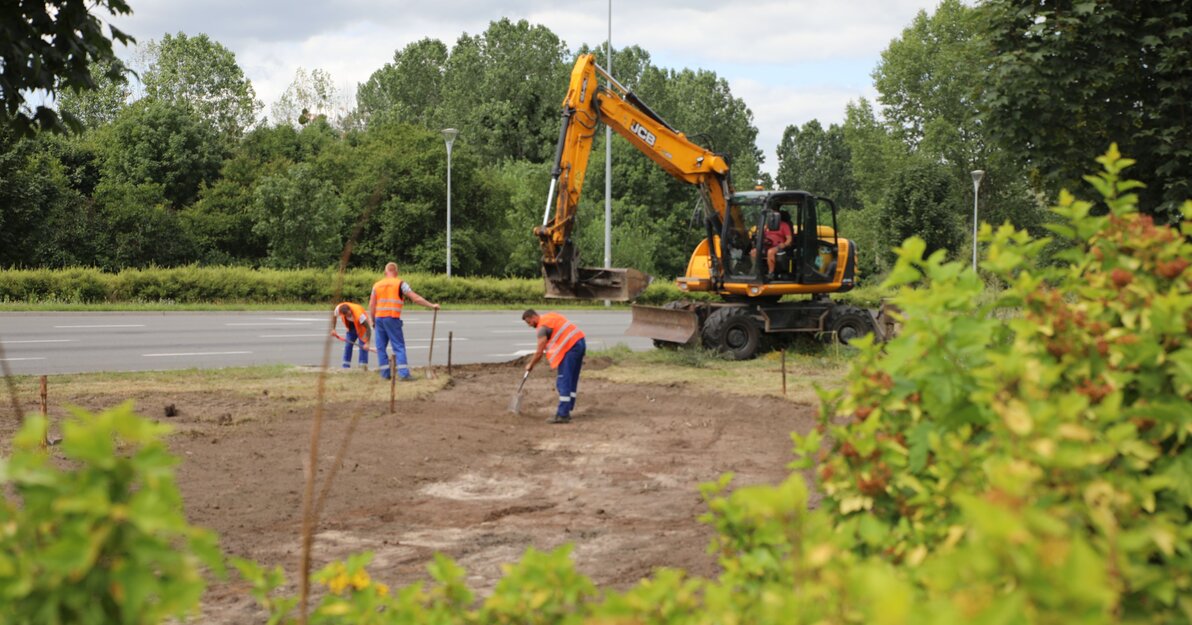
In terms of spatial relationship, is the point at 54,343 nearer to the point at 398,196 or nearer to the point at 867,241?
the point at 398,196

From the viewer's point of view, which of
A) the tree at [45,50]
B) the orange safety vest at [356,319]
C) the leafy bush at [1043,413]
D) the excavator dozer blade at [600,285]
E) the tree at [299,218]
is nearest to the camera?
the leafy bush at [1043,413]

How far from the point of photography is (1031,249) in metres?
3.33

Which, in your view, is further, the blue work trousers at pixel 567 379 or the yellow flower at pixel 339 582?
the blue work trousers at pixel 567 379

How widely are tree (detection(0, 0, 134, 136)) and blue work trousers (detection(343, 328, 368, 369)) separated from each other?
8787 millimetres

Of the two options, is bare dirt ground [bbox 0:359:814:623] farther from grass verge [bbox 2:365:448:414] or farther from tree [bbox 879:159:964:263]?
tree [bbox 879:159:964:263]

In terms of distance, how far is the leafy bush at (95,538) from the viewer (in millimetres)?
1934

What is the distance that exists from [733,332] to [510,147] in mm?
54224

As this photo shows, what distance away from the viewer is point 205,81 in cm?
6769

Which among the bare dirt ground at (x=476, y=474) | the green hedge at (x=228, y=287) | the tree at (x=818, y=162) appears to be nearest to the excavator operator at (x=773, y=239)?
the bare dirt ground at (x=476, y=474)

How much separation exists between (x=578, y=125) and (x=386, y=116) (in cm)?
6010

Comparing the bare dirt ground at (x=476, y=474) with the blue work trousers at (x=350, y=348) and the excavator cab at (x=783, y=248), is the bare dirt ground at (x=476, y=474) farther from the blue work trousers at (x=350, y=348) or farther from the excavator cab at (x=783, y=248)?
the excavator cab at (x=783, y=248)

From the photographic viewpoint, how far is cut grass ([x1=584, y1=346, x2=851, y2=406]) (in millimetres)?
14596

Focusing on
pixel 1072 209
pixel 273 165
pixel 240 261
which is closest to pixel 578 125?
pixel 1072 209

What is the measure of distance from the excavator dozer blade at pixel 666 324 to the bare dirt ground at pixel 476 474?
12.1ft
